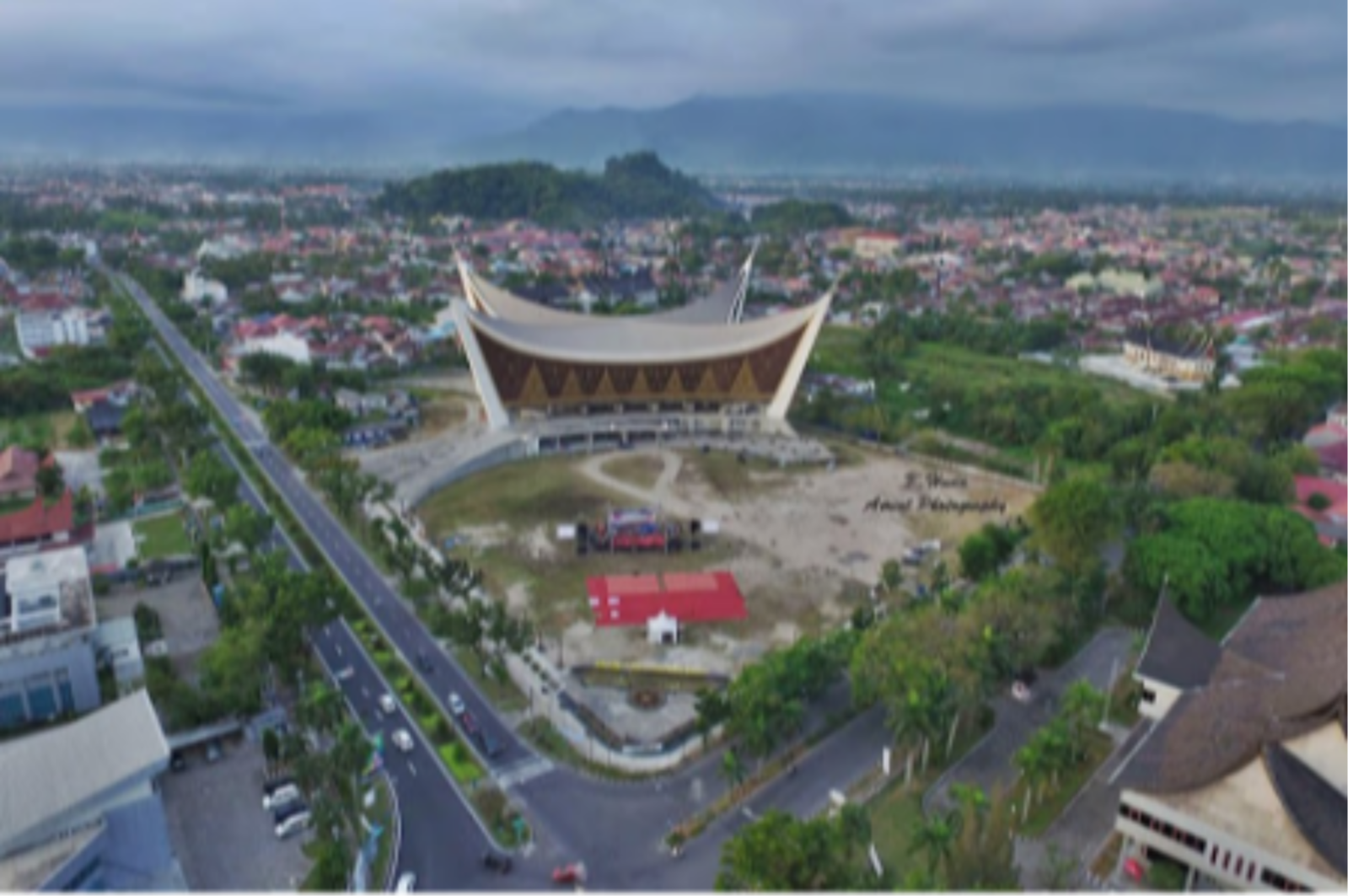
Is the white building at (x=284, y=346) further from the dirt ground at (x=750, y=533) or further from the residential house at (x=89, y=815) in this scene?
the residential house at (x=89, y=815)

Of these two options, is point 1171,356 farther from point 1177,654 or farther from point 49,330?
point 49,330

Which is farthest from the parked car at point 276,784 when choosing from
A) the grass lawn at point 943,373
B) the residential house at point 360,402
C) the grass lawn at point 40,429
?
the grass lawn at point 943,373

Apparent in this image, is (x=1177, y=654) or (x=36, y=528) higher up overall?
(x=1177, y=654)

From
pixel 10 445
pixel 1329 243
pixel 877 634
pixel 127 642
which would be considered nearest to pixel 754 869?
pixel 877 634

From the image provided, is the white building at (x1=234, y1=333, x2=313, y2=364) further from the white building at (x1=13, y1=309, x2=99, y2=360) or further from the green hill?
the green hill

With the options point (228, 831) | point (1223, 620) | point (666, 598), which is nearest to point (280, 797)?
point (228, 831)
